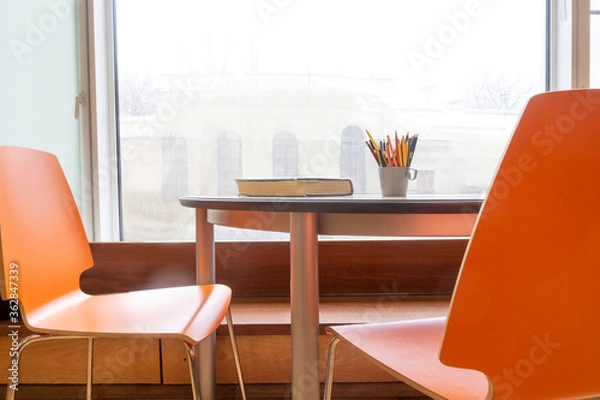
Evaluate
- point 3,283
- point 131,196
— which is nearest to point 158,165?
point 131,196

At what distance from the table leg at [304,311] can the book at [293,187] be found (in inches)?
6.8

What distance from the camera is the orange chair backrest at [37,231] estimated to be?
949 millimetres

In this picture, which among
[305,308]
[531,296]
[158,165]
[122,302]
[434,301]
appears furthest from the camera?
[158,165]

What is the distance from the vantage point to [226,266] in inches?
77.2

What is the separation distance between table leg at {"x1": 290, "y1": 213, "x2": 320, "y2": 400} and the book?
172 mm

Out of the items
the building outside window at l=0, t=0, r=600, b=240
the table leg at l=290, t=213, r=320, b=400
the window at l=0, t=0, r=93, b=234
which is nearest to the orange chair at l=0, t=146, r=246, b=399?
the table leg at l=290, t=213, r=320, b=400

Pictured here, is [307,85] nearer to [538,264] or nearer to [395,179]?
[395,179]

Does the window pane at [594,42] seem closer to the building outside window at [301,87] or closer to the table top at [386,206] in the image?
A: the building outside window at [301,87]

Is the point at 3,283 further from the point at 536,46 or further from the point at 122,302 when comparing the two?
the point at 536,46

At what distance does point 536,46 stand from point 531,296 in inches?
75.9

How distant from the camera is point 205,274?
128 centimetres

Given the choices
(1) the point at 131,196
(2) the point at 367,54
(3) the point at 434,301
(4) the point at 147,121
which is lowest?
(3) the point at 434,301

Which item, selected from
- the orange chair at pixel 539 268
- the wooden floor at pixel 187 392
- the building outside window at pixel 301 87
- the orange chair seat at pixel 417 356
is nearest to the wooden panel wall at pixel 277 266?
the building outside window at pixel 301 87

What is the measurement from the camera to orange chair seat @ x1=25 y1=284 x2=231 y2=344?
916 millimetres
